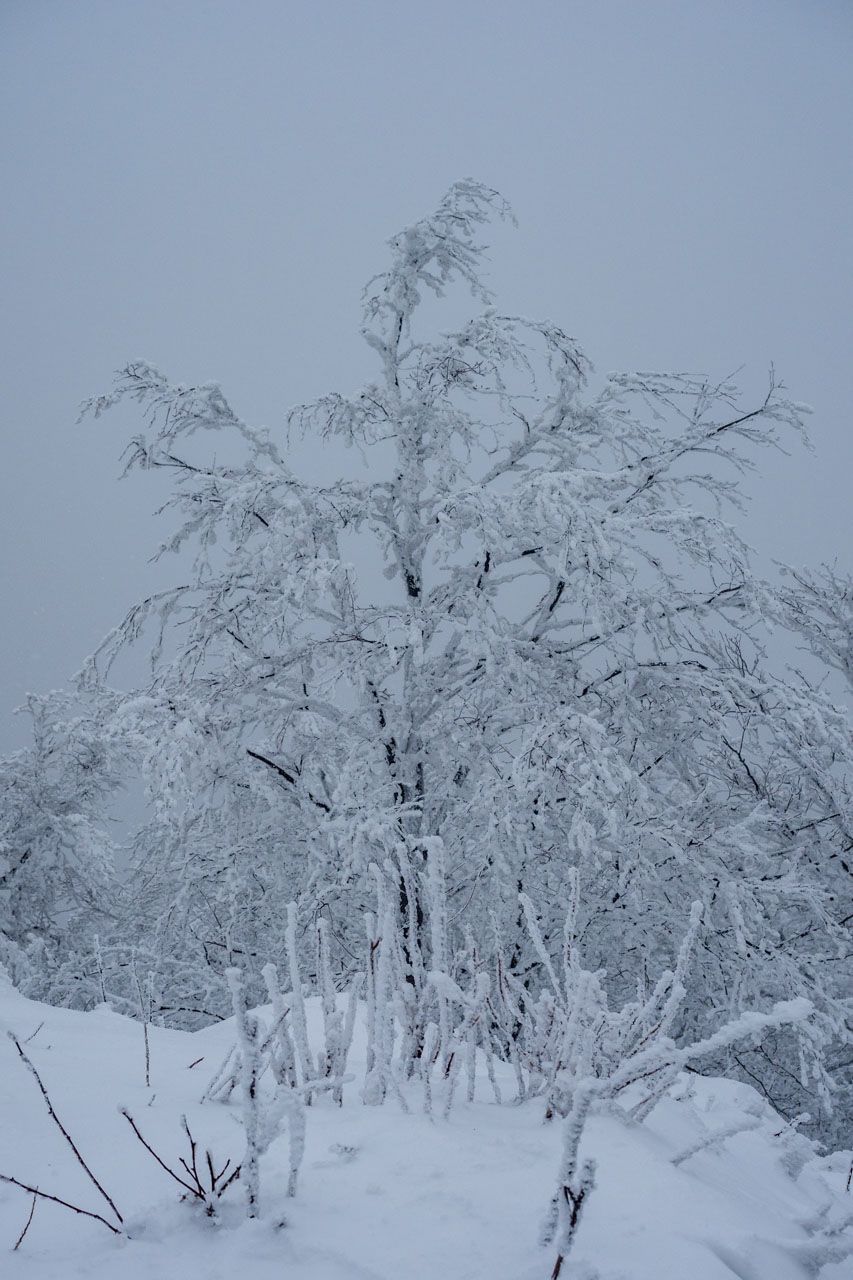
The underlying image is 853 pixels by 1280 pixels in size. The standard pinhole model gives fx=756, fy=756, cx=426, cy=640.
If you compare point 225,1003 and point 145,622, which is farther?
point 225,1003

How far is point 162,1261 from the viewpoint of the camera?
1265 mm

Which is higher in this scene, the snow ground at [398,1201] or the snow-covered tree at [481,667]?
the snow-covered tree at [481,667]

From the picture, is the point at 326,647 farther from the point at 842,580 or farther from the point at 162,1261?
the point at 842,580

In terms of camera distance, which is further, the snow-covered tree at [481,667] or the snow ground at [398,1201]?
the snow-covered tree at [481,667]

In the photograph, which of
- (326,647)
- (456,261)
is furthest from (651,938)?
(456,261)

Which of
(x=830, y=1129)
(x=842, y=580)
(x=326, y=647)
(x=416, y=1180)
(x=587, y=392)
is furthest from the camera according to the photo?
(x=842, y=580)

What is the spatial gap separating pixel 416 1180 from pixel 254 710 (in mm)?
4111

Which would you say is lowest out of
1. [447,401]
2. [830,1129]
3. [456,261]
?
[830,1129]

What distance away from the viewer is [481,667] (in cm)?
573

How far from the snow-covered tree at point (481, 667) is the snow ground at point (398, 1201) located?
90.8 inches

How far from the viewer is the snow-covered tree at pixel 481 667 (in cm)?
455

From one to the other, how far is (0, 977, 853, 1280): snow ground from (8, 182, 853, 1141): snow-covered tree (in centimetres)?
231

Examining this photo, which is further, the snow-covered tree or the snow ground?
the snow-covered tree

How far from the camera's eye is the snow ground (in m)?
1.29
